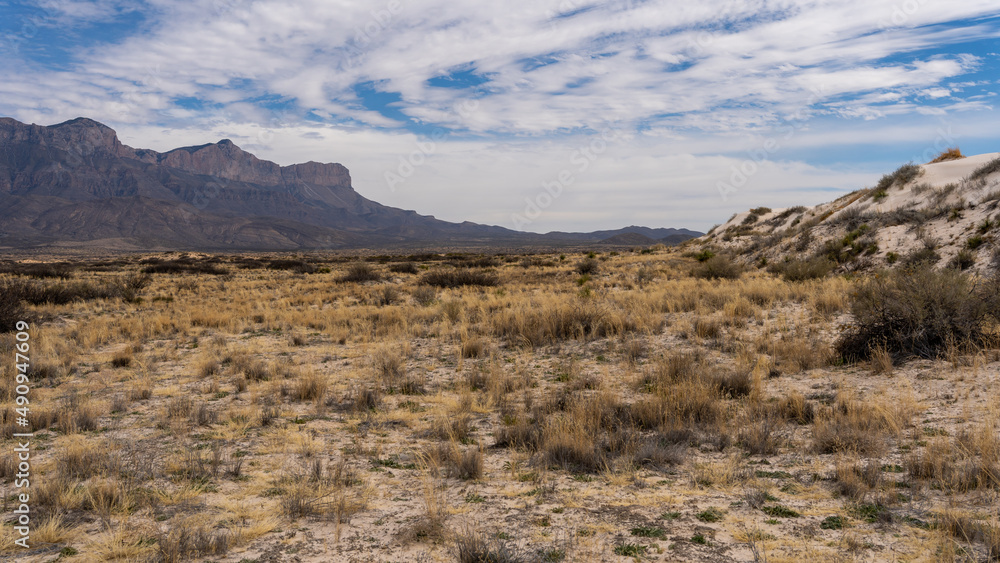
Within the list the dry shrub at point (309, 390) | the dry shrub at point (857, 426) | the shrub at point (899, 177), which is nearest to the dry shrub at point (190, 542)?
the dry shrub at point (309, 390)

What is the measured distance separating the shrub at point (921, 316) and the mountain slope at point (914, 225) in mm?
9562

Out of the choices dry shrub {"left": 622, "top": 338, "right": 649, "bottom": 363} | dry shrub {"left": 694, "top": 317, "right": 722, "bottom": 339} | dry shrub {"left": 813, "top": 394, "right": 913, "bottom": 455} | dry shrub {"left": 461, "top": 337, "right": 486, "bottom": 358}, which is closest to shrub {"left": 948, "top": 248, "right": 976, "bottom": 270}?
dry shrub {"left": 694, "top": 317, "right": 722, "bottom": 339}

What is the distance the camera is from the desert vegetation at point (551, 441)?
3604 mm

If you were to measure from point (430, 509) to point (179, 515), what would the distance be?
2.08 metres

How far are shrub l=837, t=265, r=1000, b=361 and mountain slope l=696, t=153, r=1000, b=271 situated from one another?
31.4 feet

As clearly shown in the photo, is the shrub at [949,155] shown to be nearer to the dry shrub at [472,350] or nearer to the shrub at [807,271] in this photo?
the shrub at [807,271]

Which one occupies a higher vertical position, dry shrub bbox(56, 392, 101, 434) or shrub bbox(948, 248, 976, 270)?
shrub bbox(948, 248, 976, 270)

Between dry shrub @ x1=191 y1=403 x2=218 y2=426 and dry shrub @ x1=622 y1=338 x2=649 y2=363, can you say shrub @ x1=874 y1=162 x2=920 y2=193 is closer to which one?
dry shrub @ x1=622 y1=338 x2=649 y2=363

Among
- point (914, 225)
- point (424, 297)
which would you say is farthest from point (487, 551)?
point (914, 225)

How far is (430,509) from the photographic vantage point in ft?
12.8

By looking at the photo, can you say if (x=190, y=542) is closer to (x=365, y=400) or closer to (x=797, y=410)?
(x=365, y=400)

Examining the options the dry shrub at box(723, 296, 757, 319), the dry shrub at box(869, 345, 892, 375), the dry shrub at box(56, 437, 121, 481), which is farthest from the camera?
the dry shrub at box(723, 296, 757, 319)

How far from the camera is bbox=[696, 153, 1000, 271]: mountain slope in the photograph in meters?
16.4

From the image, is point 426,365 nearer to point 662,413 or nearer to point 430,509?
point 662,413
